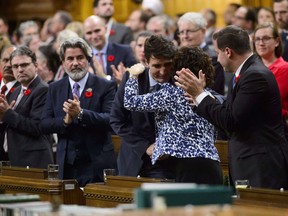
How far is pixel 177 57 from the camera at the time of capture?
575cm

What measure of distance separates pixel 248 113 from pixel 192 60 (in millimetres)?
515

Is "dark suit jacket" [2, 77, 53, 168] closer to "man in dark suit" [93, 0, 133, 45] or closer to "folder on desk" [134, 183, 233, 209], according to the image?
"man in dark suit" [93, 0, 133, 45]

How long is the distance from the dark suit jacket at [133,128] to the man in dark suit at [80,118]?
1.07 feet

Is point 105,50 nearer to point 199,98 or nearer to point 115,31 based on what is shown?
point 115,31

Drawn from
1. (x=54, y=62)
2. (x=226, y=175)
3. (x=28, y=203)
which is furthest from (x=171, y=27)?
(x=28, y=203)

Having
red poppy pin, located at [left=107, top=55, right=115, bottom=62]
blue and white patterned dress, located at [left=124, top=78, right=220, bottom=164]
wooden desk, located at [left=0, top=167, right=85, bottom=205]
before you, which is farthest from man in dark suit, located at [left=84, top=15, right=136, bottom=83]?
blue and white patterned dress, located at [left=124, top=78, right=220, bottom=164]

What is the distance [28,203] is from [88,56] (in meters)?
3.18

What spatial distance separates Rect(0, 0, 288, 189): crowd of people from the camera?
558cm

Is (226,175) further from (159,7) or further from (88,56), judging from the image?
(159,7)

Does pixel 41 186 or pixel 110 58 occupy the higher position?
pixel 110 58

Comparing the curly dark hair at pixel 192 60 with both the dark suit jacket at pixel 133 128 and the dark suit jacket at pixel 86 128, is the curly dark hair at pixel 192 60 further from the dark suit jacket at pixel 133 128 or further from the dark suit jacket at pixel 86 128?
the dark suit jacket at pixel 86 128

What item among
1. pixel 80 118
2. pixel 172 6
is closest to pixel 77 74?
pixel 80 118

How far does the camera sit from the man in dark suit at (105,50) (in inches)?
360

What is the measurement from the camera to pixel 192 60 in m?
5.73
